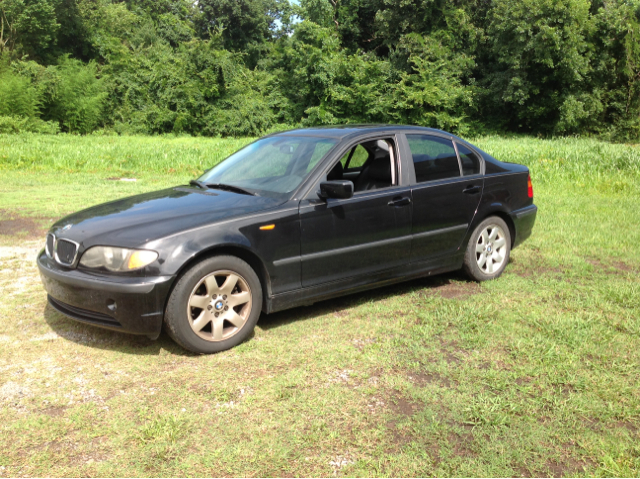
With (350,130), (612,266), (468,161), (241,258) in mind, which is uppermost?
(350,130)

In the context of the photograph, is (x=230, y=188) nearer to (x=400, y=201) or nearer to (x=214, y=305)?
(x=214, y=305)

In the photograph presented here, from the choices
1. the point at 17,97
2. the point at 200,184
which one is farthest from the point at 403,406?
the point at 17,97

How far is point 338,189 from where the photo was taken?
4520 mm

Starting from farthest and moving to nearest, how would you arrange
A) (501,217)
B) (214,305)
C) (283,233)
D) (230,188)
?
(501,217), (230,188), (283,233), (214,305)

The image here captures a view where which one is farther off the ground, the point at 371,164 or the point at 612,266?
the point at 371,164

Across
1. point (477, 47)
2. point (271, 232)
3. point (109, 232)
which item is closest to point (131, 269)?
point (109, 232)

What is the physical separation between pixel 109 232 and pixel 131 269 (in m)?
0.39

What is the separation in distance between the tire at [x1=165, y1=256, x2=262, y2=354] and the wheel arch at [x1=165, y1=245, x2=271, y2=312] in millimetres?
38

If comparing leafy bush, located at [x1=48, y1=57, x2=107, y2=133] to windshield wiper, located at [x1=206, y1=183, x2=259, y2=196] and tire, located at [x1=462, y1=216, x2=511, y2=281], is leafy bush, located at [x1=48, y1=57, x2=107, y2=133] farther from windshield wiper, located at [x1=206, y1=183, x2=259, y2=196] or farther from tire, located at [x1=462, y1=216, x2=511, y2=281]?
tire, located at [x1=462, y1=216, x2=511, y2=281]

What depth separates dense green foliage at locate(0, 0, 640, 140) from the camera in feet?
116

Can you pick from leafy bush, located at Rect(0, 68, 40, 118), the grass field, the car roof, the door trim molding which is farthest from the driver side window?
leafy bush, located at Rect(0, 68, 40, 118)

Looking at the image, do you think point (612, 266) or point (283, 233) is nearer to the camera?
Answer: point (283, 233)

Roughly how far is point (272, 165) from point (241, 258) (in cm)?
114

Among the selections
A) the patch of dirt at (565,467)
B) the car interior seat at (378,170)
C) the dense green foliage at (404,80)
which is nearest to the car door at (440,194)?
the car interior seat at (378,170)
